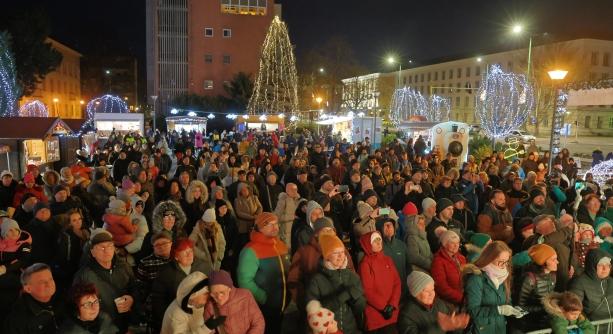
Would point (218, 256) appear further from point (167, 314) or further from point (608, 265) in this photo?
point (608, 265)

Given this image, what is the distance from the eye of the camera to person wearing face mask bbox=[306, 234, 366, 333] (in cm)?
373

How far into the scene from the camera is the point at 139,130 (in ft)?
93.5

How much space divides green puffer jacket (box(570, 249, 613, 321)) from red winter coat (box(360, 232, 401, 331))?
164 cm

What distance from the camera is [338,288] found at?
12.3 feet

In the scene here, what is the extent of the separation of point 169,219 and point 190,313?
2.27 m

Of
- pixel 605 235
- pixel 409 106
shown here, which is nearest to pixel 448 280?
pixel 605 235

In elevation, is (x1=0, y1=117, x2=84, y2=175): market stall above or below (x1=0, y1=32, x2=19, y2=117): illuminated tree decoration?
below

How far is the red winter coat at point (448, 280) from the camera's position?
13.9ft

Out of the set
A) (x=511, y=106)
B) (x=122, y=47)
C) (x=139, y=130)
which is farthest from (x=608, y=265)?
(x=122, y=47)

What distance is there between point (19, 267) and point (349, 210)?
4.77 m

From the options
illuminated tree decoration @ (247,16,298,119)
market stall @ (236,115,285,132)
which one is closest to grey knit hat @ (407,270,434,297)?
illuminated tree decoration @ (247,16,298,119)

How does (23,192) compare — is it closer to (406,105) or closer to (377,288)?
(377,288)

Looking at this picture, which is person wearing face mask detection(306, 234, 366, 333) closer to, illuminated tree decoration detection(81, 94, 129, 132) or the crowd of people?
the crowd of people

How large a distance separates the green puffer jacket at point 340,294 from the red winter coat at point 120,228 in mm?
2423
